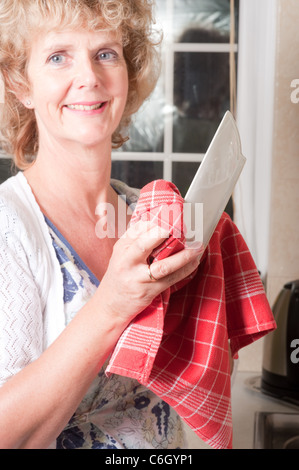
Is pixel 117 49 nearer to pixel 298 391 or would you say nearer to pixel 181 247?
pixel 181 247

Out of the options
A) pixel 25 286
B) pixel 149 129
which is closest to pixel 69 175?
pixel 25 286

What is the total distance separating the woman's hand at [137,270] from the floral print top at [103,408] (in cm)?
12

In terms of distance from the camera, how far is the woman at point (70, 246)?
59 centimetres

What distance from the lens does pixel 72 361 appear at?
1.92 ft

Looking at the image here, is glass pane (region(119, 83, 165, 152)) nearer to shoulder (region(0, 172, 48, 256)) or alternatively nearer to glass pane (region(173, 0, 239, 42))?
glass pane (region(173, 0, 239, 42))

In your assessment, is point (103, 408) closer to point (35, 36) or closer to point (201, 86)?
point (35, 36)

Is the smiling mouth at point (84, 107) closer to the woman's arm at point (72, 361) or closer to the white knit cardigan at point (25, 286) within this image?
the white knit cardigan at point (25, 286)

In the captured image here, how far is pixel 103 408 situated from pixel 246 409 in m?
0.56

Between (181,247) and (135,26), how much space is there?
0.42 metres

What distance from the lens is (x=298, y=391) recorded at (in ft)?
4.00

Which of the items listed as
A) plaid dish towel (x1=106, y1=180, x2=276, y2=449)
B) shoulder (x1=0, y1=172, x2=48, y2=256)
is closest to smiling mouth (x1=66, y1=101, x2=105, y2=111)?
shoulder (x1=0, y1=172, x2=48, y2=256)

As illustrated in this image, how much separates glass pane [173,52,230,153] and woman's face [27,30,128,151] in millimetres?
773

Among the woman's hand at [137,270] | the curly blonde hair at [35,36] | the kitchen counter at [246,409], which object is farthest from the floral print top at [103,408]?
the kitchen counter at [246,409]
